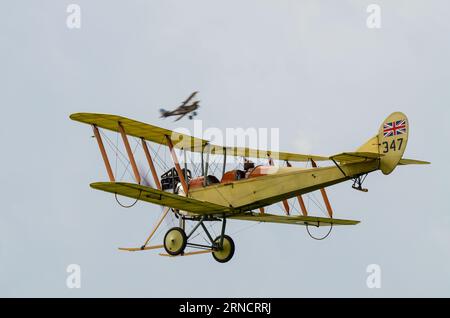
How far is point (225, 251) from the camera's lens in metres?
24.5

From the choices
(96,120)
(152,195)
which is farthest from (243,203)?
(96,120)

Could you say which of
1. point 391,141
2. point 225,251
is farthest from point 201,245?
point 391,141

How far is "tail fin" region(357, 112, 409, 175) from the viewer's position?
2147 cm

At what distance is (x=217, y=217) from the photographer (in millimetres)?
24250

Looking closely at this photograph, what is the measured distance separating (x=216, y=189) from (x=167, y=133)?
1808mm

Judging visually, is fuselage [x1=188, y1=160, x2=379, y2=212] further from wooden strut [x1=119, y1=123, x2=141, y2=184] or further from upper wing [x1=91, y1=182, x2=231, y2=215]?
wooden strut [x1=119, y1=123, x2=141, y2=184]

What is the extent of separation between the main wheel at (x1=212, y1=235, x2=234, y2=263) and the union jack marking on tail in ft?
16.3

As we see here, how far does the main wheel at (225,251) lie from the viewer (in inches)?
962

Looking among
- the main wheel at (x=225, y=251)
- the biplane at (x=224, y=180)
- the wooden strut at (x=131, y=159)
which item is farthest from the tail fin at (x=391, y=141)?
the wooden strut at (x=131, y=159)

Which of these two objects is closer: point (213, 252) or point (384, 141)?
point (384, 141)

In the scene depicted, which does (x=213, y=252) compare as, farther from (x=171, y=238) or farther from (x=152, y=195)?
(x=152, y=195)

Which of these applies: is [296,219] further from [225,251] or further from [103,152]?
[103,152]

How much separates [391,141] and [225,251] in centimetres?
521

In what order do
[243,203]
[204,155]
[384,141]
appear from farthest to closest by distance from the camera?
[204,155]
[243,203]
[384,141]
